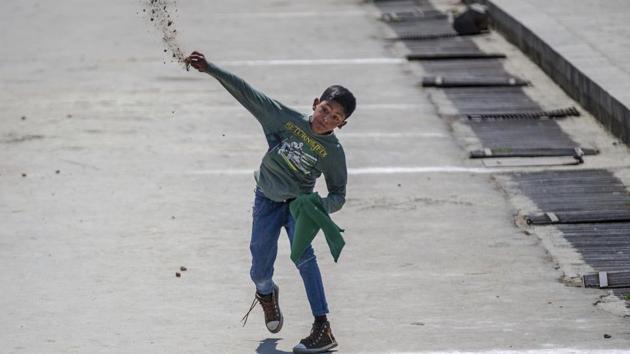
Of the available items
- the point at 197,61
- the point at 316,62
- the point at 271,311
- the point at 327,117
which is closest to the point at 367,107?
the point at 316,62

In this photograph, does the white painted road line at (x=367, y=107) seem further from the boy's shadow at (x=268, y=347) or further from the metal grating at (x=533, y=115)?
the boy's shadow at (x=268, y=347)

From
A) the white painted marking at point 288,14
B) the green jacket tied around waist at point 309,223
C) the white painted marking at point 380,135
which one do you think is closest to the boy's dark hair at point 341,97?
the green jacket tied around waist at point 309,223

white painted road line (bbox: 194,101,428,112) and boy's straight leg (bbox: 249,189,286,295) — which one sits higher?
boy's straight leg (bbox: 249,189,286,295)

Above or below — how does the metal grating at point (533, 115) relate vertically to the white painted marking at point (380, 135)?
below

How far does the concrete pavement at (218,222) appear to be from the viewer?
345 inches

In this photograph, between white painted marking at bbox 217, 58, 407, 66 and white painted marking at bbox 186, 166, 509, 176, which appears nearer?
white painted marking at bbox 186, 166, 509, 176

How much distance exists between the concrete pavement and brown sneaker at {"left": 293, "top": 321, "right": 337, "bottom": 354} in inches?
7.4

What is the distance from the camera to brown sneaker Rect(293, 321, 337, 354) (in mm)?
8211

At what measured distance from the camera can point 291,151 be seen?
8023mm

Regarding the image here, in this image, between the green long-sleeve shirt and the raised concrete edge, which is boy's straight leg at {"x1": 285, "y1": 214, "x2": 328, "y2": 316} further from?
the raised concrete edge

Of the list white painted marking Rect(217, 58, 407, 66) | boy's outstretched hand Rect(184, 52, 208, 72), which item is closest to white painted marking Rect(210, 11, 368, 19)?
white painted marking Rect(217, 58, 407, 66)

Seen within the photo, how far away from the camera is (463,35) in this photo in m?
19.5

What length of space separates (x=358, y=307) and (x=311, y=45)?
10.0 meters

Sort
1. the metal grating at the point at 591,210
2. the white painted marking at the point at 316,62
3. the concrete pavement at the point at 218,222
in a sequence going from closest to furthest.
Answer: the concrete pavement at the point at 218,222 → the metal grating at the point at 591,210 → the white painted marking at the point at 316,62
